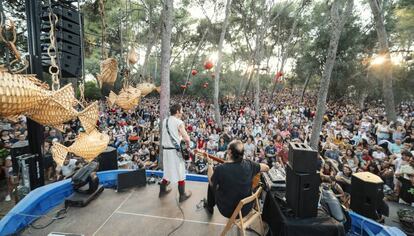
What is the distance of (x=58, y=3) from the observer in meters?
A: 3.71

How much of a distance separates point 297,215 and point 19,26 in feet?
45.0

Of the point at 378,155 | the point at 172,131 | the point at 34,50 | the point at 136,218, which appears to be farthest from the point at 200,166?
the point at 378,155

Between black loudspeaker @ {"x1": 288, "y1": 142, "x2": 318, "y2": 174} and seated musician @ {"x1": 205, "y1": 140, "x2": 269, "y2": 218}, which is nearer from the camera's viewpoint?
black loudspeaker @ {"x1": 288, "y1": 142, "x2": 318, "y2": 174}

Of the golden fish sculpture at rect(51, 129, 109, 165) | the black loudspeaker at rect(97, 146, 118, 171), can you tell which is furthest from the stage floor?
the black loudspeaker at rect(97, 146, 118, 171)

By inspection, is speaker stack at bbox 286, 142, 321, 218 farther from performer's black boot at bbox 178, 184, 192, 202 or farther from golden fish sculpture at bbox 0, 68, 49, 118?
golden fish sculpture at bbox 0, 68, 49, 118

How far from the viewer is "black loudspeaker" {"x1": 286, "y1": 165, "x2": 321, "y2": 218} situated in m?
2.57

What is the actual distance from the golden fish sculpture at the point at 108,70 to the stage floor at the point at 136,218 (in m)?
2.08

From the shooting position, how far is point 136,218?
3.24 m

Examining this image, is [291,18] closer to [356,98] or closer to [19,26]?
[356,98]

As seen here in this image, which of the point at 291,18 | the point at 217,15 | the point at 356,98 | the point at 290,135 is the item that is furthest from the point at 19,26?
the point at 356,98

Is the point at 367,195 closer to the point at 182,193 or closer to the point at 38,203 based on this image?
the point at 182,193

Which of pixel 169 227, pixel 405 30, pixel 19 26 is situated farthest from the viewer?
pixel 405 30

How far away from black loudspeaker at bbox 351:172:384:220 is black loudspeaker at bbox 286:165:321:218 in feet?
5.22

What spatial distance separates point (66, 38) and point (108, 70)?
80cm
